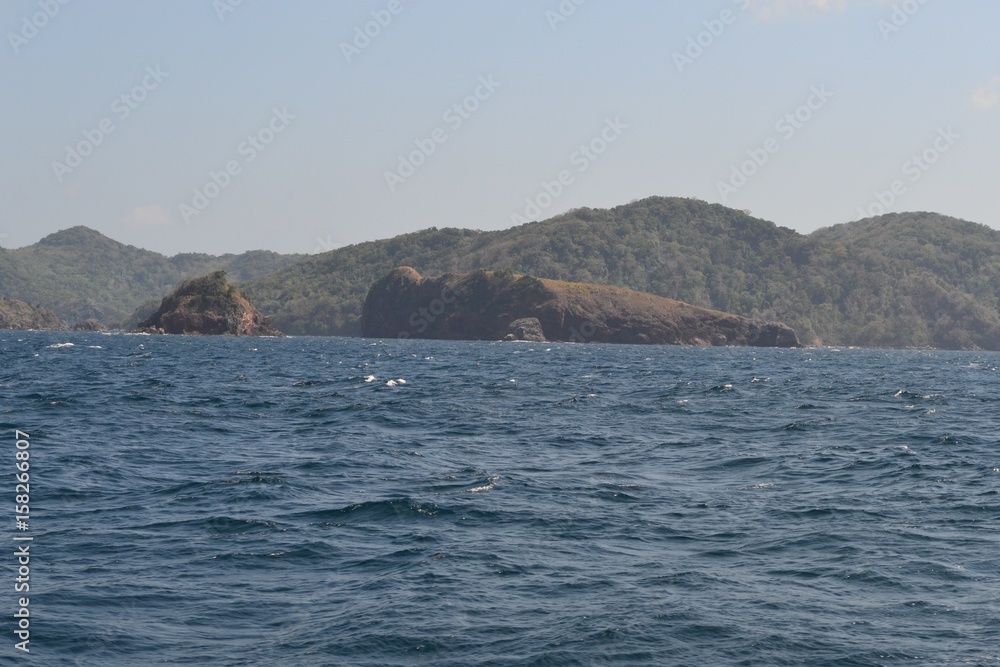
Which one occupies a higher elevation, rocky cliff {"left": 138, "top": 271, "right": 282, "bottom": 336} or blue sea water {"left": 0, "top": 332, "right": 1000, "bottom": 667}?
rocky cliff {"left": 138, "top": 271, "right": 282, "bottom": 336}

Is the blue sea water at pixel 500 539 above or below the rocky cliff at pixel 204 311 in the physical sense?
below

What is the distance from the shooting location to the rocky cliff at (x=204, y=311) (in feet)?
547

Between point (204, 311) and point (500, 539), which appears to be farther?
point (204, 311)

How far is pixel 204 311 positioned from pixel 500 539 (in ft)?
521

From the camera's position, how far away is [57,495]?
69.1 feet

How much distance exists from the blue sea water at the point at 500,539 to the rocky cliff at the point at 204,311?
5286 inches

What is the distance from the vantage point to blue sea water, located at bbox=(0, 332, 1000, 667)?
12.7m

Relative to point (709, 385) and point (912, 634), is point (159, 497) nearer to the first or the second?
point (912, 634)

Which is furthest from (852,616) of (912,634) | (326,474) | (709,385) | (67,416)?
(709,385)

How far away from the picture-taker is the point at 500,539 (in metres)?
18.0

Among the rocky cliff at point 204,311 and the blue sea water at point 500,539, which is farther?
the rocky cliff at point 204,311

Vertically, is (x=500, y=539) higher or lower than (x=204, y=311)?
lower

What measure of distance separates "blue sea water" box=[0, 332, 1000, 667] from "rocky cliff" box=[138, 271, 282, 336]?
134258 millimetres

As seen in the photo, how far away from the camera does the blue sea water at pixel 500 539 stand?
41.8ft
